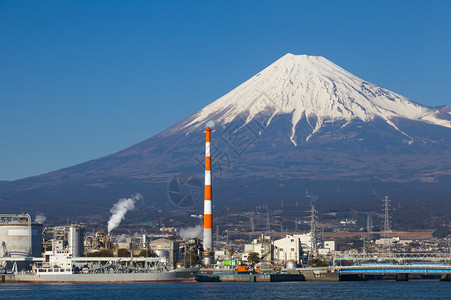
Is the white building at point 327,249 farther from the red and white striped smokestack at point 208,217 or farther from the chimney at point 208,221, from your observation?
the red and white striped smokestack at point 208,217

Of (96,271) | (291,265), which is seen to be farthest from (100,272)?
(291,265)

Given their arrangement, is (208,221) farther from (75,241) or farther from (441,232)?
(441,232)

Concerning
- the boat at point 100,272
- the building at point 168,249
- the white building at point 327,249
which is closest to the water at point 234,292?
the boat at point 100,272

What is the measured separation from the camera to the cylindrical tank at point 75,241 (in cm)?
10538

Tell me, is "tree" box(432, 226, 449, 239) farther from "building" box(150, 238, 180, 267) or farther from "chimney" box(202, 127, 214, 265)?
"chimney" box(202, 127, 214, 265)

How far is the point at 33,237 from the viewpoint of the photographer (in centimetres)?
10712

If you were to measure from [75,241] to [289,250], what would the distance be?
33.8m

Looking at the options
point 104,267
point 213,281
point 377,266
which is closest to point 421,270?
point 377,266

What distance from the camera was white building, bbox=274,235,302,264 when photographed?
124688 millimetres

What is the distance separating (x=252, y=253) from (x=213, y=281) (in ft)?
83.7

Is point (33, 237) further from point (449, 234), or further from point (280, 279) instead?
point (449, 234)

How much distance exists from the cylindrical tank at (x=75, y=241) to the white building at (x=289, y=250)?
3002 cm

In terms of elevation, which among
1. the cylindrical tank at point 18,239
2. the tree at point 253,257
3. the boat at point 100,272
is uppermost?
the cylindrical tank at point 18,239

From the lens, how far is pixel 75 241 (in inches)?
4183
